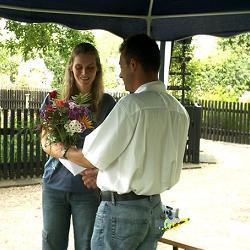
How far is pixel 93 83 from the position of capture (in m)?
3.17

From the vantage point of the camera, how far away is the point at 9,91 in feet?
66.4

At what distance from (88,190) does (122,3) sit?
1.88 m

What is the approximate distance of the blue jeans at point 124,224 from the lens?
239 cm

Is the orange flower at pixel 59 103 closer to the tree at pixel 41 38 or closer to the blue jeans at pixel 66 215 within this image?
the blue jeans at pixel 66 215

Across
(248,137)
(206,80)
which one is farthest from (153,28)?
(206,80)

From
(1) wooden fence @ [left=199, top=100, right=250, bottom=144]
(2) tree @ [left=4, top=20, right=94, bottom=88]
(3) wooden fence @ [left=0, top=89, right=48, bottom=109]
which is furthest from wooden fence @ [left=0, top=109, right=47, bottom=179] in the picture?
(3) wooden fence @ [left=0, top=89, right=48, bottom=109]

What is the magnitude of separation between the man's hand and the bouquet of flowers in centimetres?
19

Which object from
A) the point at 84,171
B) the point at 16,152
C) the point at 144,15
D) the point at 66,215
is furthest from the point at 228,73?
the point at 84,171

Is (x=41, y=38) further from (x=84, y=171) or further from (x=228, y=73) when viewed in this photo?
(x=228, y=73)

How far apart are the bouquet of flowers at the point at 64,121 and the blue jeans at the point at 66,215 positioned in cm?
46

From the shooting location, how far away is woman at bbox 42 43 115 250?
305 cm

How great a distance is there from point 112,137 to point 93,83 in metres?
0.98

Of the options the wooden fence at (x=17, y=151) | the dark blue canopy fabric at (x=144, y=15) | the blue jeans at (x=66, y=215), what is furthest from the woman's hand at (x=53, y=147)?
the wooden fence at (x=17, y=151)

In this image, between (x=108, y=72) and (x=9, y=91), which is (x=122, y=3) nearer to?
(x=9, y=91)
